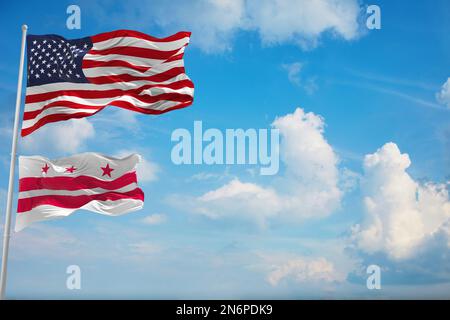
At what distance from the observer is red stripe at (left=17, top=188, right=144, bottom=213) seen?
19703 millimetres

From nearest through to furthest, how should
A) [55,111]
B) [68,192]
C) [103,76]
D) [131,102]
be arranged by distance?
[68,192] < [55,111] < [103,76] < [131,102]

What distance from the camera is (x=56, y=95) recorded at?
20438mm

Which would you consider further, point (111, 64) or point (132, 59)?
point (132, 59)

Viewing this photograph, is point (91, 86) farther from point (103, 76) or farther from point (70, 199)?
point (70, 199)

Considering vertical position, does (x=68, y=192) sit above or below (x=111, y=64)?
below

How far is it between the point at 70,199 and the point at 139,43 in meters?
6.34

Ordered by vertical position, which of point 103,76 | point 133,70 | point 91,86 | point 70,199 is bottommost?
point 70,199

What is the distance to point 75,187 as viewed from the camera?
2025cm

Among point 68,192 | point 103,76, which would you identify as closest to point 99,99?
point 103,76

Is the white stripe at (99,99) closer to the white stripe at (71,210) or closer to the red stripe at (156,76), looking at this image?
the red stripe at (156,76)

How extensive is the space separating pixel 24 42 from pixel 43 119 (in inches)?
110
